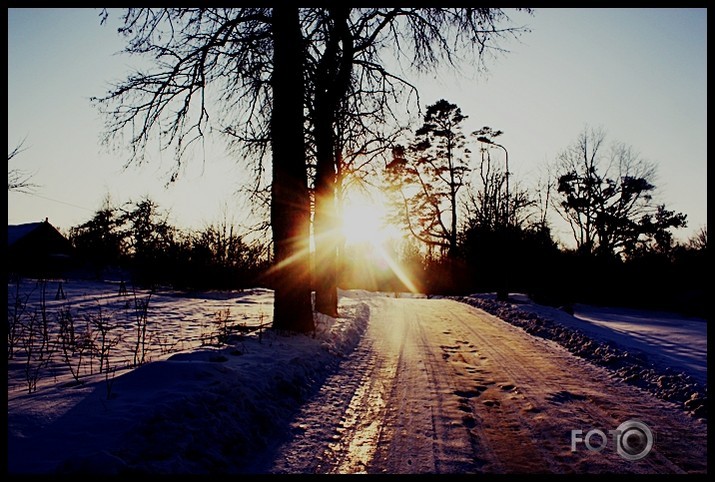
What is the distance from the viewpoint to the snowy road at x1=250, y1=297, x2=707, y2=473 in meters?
3.49

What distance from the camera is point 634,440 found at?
160 inches

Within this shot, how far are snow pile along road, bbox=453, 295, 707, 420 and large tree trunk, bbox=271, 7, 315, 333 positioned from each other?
5.69m

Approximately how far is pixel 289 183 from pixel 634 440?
7028 mm

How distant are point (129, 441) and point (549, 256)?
30.1 m

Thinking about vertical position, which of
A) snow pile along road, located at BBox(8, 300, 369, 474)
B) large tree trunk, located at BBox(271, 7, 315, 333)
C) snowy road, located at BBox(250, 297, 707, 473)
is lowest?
snowy road, located at BBox(250, 297, 707, 473)

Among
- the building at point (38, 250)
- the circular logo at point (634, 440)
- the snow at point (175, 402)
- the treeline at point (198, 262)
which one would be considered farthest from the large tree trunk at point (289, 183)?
the building at point (38, 250)

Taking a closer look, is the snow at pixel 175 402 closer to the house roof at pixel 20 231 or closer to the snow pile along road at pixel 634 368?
the snow pile along road at pixel 634 368

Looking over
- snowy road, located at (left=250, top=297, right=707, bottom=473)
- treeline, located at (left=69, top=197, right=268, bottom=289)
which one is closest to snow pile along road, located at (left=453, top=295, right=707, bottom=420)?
snowy road, located at (left=250, top=297, right=707, bottom=473)

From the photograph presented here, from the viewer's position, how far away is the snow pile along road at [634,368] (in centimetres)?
544

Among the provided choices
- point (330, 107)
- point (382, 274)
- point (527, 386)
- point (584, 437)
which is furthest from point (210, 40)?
point (382, 274)

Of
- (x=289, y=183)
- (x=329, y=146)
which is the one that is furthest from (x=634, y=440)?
(x=329, y=146)

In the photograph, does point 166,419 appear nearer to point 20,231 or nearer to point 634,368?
point 634,368

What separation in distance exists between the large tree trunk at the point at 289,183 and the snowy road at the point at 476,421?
219 cm

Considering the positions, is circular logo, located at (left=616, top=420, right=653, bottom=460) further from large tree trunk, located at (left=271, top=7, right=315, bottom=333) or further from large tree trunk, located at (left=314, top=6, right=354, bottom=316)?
large tree trunk, located at (left=314, top=6, right=354, bottom=316)
